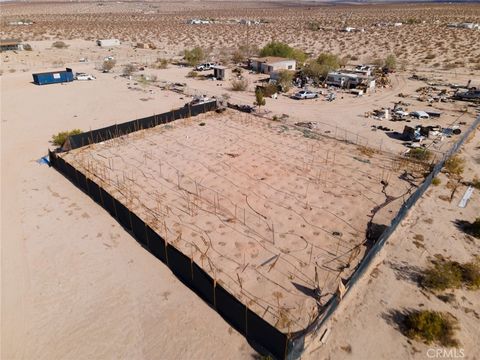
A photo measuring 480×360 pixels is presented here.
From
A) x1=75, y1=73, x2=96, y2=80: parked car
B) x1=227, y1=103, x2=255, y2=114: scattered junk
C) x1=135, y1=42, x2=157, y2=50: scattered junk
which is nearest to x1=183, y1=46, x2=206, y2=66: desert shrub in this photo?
x1=75, y1=73, x2=96, y2=80: parked car

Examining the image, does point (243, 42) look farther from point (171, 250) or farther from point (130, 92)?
point (171, 250)

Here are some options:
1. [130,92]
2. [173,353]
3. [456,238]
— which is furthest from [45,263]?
[130,92]

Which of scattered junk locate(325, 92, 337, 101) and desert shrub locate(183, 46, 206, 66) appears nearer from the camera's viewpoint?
scattered junk locate(325, 92, 337, 101)

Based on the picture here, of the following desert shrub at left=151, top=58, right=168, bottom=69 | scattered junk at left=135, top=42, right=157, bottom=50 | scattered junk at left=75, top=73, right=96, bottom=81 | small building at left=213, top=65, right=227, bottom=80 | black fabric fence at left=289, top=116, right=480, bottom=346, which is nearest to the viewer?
black fabric fence at left=289, top=116, right=480, bottom=346

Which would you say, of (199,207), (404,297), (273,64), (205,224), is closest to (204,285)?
(205,224)

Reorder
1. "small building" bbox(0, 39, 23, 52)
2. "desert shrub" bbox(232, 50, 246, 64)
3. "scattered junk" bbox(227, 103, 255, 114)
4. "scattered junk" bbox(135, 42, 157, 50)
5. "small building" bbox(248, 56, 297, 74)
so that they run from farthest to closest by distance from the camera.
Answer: "scattered junk" bbox(135, 42, 157, 50)
"small building" bbox(0, 39, 23, 52)
"desert shrub" bbox(232, 50, 246, 64)
"small building" bbox(248, 56, 297, 74)
"scattered junk" bbox(227, 103, 255, 114)

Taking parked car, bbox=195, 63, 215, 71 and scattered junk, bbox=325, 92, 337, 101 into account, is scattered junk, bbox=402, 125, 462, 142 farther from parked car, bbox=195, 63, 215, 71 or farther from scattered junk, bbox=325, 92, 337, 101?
parked car, bbox=195, 63, 215, 71

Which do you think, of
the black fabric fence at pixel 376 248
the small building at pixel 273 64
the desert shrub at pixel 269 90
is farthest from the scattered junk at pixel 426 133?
the small building at pixel 273 64
